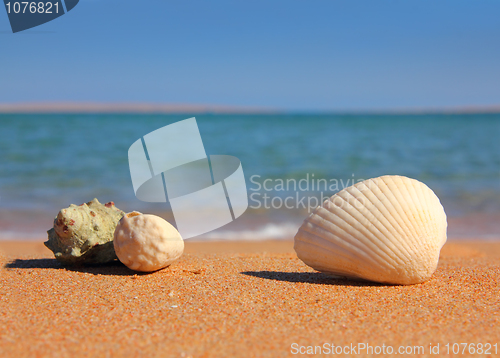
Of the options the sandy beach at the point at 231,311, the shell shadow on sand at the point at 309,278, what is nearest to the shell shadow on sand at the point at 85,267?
the sandy beach at the point at 231,311

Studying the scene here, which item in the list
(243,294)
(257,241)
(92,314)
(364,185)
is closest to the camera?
(92,314)

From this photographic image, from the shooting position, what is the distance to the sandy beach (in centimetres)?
197

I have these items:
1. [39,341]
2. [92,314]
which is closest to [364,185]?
[92,314]

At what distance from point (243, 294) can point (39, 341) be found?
1.20 m

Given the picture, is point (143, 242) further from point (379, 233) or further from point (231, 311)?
point (379, 233)

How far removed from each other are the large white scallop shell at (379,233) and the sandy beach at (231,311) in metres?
0.14

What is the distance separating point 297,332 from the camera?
83.4 inches

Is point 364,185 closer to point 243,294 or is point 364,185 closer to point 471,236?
point 243,294

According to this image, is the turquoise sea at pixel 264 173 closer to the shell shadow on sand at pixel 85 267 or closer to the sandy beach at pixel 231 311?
the shell shadow on sand at pixel 85 267

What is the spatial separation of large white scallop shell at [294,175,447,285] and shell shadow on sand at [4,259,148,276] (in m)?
1.38

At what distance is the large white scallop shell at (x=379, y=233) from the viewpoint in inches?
110

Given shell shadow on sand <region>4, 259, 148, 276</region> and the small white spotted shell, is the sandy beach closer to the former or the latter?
shell shadow on sand <region>4, 259, 148, 276</region>

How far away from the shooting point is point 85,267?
341 cm

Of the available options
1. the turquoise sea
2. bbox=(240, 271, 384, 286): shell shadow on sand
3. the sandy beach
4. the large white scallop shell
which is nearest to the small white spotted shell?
the sandy beach
